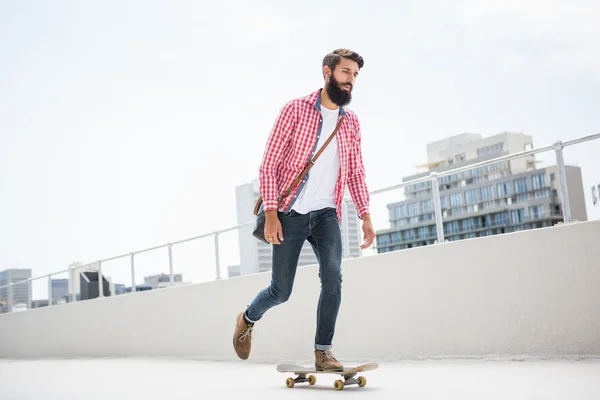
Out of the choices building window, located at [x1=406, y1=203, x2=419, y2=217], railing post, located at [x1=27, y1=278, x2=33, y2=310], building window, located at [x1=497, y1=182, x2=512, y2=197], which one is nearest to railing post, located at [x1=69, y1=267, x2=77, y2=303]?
railing post, located at [x1=27, y1=278, x2=33, y2=310]

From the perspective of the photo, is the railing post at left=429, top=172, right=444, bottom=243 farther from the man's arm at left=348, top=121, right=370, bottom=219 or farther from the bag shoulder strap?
the bag shoulder strap

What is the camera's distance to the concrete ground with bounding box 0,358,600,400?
3355 millimetres

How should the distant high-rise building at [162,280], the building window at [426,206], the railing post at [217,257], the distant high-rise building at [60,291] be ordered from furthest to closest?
the building window at [426,206] → the distant high-rise building at [60,291] → the distant high-rise building at [162,280] → the railing post at [217,257]

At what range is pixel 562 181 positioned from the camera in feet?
16.7

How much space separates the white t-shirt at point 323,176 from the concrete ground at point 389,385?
1060 millimetres

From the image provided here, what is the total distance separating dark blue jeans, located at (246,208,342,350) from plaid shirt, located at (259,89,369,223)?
12 centimetres

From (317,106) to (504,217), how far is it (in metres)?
102

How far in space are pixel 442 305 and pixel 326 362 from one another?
2348 millimetres

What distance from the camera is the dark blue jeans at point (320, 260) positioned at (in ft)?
12.0

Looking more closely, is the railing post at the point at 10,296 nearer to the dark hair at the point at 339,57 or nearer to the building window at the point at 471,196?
the dark hair at the point at 339,57

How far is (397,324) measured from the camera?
6.04 metres

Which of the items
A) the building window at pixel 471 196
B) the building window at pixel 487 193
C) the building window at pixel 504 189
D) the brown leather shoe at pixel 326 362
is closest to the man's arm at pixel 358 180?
the brown leather shoe at pixel 326 362

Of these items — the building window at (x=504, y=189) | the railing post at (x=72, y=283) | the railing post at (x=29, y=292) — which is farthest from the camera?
the building window at (x=504, y=189)

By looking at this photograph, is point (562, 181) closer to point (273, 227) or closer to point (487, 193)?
point (273, 227)
